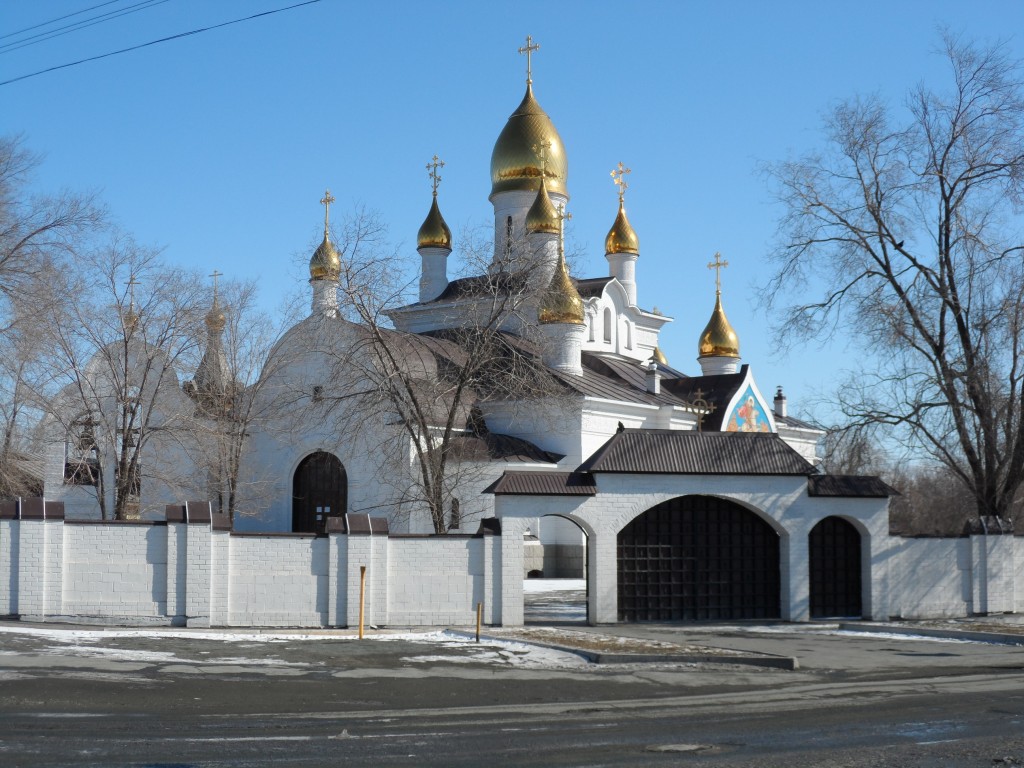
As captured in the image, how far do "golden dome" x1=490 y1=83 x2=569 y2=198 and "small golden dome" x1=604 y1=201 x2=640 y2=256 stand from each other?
14.2 feet

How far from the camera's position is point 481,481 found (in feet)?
108

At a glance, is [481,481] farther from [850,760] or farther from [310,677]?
[850,760]

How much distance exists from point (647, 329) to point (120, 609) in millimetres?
31504

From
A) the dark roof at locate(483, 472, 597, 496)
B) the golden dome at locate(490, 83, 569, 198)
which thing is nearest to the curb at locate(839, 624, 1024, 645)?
the dark roof at locate(483, 472, 597, 496)

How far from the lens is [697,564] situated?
20.3m

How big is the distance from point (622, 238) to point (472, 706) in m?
36.8

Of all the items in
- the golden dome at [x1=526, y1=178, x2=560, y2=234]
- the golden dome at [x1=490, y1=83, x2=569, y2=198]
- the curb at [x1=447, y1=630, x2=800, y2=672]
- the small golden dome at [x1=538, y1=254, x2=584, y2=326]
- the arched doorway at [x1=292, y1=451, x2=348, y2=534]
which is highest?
the golden dome at [x1=490, y1=83, x2=569, y2=198]

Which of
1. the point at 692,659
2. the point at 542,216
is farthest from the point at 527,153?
the point at 692,659

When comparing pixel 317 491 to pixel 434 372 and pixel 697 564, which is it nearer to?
pixel 434 372

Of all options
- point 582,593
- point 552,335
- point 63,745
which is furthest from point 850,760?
point 552,335

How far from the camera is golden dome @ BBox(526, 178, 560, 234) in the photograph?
38656mm

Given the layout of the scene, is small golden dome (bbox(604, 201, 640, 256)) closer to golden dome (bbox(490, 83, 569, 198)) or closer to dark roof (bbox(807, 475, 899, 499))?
golden dome (bbox(490, 83, 569, 198))

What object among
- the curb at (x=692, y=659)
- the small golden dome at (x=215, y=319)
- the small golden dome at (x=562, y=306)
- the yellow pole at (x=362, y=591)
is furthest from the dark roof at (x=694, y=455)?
the small golden dome at (x=215, y=319)

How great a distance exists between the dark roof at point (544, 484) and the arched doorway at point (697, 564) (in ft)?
3.74
